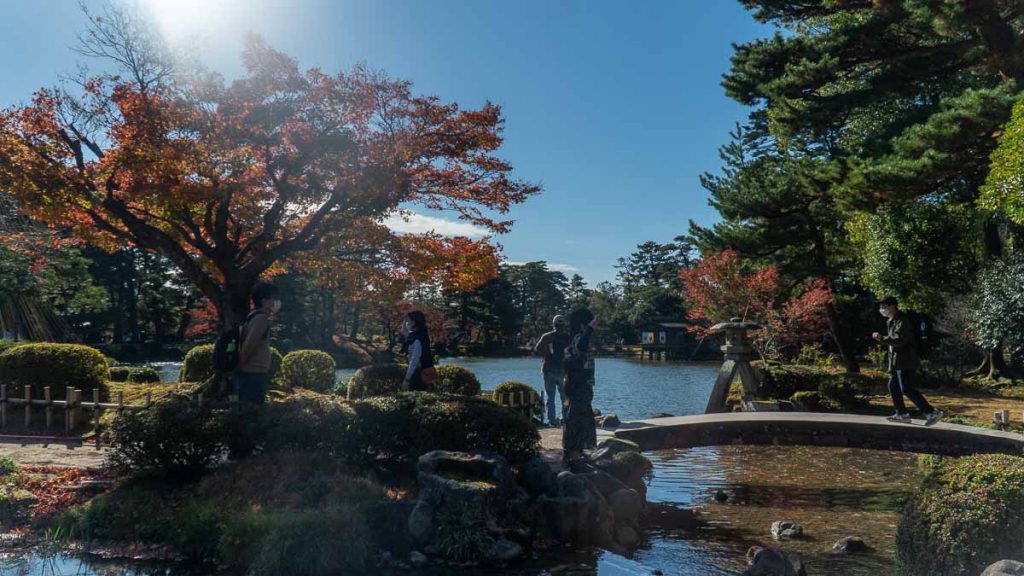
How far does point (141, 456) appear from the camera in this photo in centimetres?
667

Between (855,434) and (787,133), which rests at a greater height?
(787,133)

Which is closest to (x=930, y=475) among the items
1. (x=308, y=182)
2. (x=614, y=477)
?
(x=614, y=477)

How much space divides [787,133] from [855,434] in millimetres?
9687

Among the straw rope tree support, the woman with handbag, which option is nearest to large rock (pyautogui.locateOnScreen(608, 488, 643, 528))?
the woman with handbag

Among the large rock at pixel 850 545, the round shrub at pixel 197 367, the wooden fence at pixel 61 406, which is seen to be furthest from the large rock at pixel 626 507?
the round shrub at pixel 197 367

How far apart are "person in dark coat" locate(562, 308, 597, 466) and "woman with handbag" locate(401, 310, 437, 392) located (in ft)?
5.42

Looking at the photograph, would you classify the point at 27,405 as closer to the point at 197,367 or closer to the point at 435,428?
the point at 197,367

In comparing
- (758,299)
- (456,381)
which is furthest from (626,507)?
(758,299)

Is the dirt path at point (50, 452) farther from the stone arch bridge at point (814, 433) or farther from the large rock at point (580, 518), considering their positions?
the stone arch bridge at point (814, 433)

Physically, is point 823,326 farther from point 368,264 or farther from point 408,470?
point 408,470

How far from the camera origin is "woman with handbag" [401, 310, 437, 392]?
27.1ft

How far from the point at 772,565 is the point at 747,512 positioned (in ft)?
7.09

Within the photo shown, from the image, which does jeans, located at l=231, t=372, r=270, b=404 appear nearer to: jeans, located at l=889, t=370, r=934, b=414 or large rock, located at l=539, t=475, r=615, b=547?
large rock, located at l=539, t=475, r=615, b=547

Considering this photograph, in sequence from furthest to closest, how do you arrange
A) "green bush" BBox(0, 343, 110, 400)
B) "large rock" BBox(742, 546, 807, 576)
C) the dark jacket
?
"green bush" BBox(0, 343, 110, 400) → the dark jacket → "large rock" BBox(742, 546, 807, 576)
